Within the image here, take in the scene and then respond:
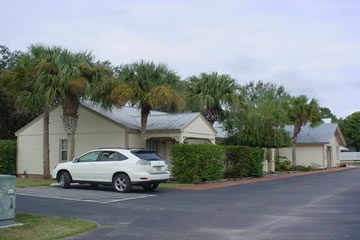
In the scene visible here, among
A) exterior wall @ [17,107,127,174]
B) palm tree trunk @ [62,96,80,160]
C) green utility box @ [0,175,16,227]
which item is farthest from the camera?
exterior wall @ [17,107,127,174]

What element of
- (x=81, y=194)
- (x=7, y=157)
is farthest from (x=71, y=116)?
(x=81, y=194)

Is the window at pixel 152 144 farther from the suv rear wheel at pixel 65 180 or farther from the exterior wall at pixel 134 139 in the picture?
the suv rear wheel at pixel 65 180

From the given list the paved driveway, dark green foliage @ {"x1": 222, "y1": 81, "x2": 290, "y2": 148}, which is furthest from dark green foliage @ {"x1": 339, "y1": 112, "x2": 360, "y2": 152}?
the paved driveway

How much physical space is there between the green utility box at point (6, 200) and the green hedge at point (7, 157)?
678 inches

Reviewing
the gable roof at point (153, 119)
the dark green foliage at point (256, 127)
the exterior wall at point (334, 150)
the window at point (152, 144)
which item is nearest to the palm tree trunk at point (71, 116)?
the gable roof at point (153, 119)

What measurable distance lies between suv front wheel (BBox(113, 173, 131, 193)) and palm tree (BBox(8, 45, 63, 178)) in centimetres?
618

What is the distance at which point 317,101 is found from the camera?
40.3 m

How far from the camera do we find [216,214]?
12.4 metres

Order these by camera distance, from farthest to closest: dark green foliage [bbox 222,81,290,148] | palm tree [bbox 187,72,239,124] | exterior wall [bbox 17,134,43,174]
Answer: dark green foliage [bbox 222,81,290,148] < palm tree [bbox 187,72,239,124] < exterior wall [bbox 17,134,43,174]

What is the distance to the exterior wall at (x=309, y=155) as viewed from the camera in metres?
45.5

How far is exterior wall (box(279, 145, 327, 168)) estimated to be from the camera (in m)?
45.5

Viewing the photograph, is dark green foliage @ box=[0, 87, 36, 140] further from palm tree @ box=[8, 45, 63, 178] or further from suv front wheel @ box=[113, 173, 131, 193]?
suv front wheel @ box=[113, 173, 131, 193]

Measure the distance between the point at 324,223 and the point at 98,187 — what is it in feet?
38.5

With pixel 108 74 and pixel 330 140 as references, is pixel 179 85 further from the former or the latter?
pixel 330 140
